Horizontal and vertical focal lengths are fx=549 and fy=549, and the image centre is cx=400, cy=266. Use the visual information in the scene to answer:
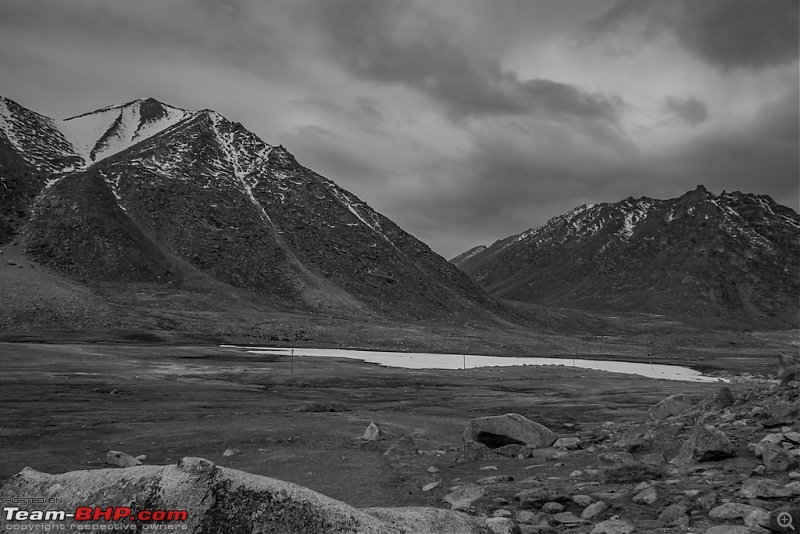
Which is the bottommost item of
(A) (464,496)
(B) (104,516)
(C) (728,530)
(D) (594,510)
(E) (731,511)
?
(A) (464,496)

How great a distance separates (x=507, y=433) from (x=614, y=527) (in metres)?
10.4

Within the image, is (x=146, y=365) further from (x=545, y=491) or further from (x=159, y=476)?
(x=159, y=476)

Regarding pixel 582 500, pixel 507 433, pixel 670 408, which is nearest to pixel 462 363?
pixel 670 408

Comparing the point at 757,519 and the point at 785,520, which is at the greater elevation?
the point at 785,520

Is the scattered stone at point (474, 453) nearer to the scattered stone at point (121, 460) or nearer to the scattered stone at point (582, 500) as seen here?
the scattered stone at point (582, 500)

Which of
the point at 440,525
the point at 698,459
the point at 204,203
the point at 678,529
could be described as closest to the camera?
the point at 440,525

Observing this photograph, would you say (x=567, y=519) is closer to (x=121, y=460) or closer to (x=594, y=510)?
(x=594, y=510)

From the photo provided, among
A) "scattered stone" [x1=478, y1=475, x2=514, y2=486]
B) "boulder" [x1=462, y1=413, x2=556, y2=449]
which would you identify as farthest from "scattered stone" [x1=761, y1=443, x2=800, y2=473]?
"boulder" [x1=462, y1=413, x2=556, y2=449]

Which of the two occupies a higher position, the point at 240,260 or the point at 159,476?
the point at 240,260

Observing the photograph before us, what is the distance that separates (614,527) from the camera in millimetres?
8758

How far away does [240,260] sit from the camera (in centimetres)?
15800

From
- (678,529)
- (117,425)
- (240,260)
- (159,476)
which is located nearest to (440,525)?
(159,476)

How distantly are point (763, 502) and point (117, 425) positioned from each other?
76.3 feet

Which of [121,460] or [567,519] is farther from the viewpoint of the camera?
[121,460]
